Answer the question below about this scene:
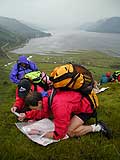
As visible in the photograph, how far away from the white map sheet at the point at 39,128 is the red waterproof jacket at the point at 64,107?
0.87 ft

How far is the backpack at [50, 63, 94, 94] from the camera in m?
5.48

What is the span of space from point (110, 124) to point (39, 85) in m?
2.49

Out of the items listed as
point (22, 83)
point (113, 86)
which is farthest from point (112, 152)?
point (113, 86)

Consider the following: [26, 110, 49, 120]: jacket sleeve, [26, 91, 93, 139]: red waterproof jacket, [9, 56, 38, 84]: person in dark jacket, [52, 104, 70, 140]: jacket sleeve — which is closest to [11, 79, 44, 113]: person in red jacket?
[26, 110, 49, 120]: jacket sleeve

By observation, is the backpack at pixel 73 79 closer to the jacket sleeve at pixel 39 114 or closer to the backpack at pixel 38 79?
the jacket sleeve at pixel 39 114

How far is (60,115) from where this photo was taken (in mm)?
5297

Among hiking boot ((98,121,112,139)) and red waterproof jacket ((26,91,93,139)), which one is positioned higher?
red waterproof jacket ((26,91,93,139))

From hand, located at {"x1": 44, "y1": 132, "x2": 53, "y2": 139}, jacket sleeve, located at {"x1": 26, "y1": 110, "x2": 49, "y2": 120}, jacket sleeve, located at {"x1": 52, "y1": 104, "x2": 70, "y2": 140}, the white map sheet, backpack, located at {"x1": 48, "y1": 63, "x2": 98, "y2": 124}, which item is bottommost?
the white map sheet

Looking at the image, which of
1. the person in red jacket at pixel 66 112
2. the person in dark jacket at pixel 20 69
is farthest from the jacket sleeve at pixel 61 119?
the person in dark jacket at pixel 20 69

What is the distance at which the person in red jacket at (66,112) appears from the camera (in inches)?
211

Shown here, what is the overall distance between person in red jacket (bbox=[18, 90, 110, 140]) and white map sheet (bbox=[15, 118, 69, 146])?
0.11m

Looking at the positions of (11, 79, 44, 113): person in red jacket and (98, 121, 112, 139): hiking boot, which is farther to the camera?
(11, 79, 44, 113): person in red jacket

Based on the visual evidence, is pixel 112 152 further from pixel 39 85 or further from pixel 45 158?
pixel 39 85

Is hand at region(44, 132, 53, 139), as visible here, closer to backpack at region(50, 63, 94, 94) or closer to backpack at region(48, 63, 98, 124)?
backpack at region(48, 63, 98, 124)
